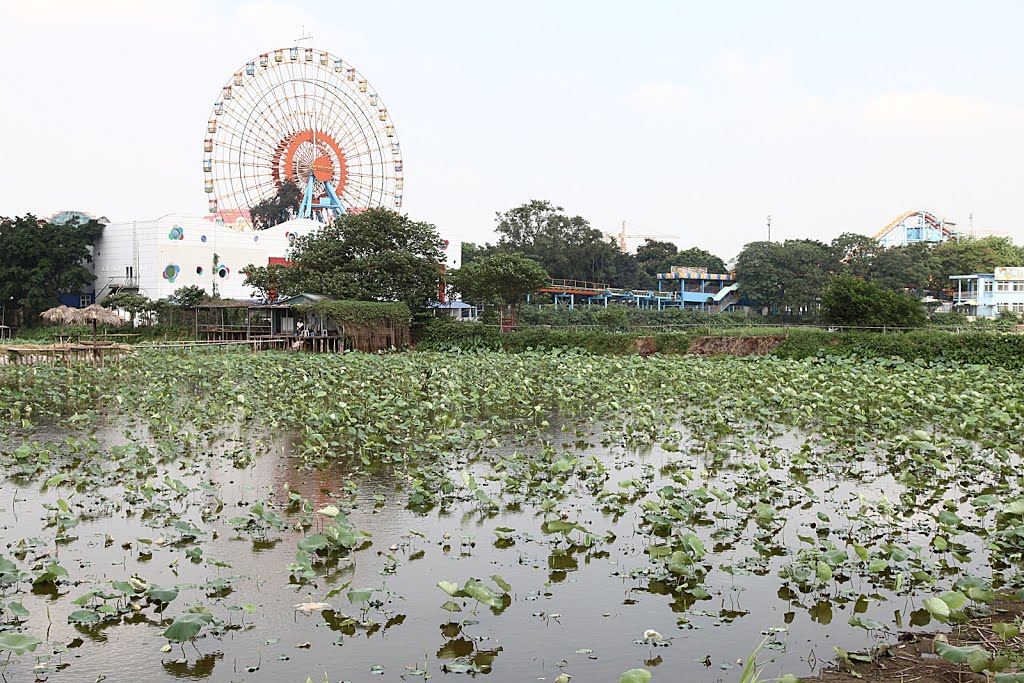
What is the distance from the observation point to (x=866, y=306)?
33406 mm

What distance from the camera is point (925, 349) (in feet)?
77.8

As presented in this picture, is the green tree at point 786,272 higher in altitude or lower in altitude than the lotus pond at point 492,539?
higher

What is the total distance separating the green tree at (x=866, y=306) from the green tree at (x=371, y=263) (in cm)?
1542

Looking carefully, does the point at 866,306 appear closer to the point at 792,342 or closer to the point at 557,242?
the point at 792,342

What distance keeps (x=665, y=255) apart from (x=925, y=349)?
52.8m

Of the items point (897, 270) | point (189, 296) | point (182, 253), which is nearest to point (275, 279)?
point (189, 296)

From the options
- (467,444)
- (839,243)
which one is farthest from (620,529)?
(839,243)

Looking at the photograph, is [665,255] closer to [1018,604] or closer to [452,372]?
[452,372]

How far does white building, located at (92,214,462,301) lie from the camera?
146 feet

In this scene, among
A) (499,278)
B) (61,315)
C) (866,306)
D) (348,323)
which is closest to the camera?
(348,323)

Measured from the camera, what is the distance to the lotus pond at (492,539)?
511 cm

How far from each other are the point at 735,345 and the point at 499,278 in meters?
10.8

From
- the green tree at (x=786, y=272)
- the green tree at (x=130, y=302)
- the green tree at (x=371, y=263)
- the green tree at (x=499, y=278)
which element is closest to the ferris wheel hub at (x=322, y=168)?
the green tree at (x=371, y=263)

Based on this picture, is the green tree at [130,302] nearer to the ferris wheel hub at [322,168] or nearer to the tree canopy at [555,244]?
the ferris wheel hub at [322,168]
